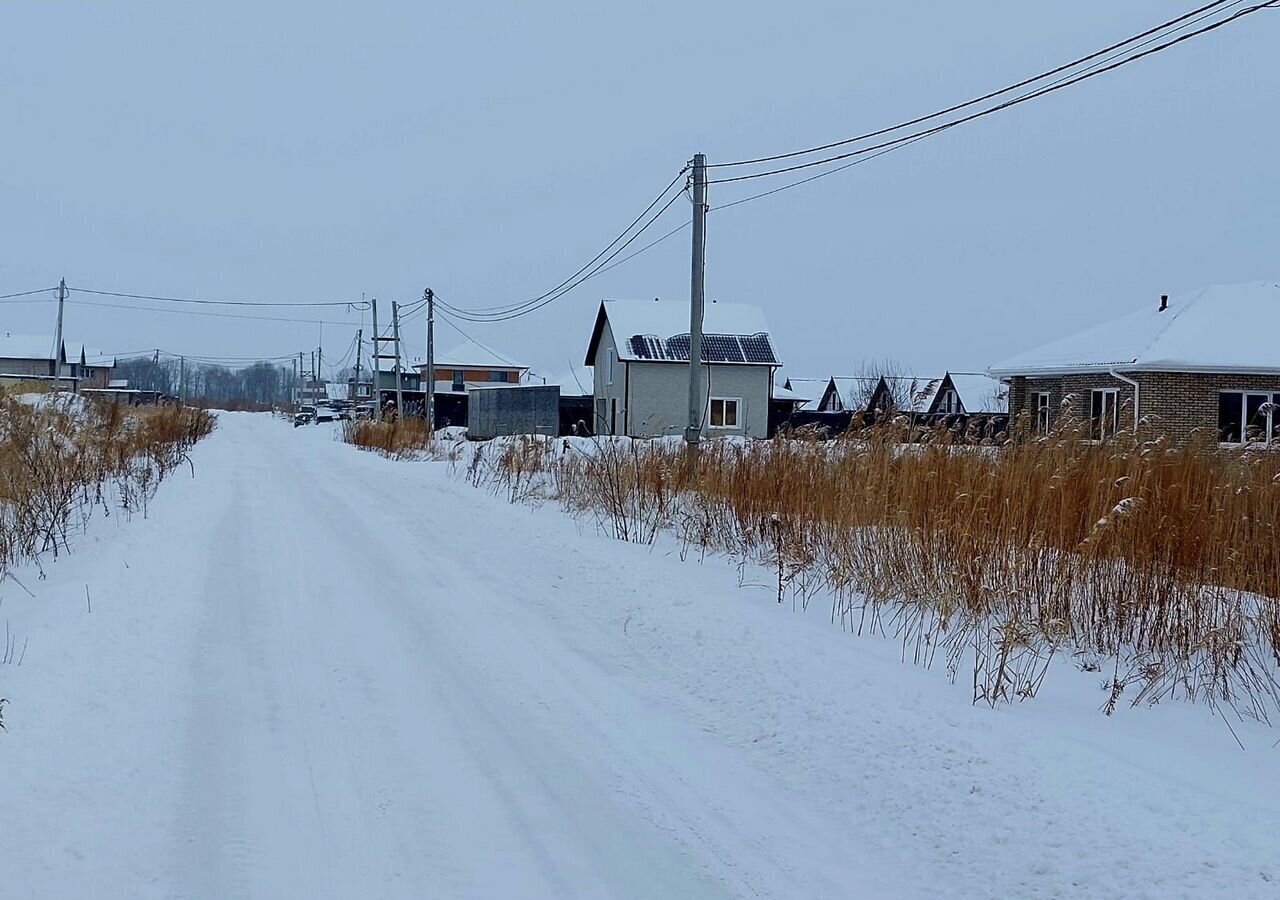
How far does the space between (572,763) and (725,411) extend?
39.0 m

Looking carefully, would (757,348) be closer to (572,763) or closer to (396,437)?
(396,437)

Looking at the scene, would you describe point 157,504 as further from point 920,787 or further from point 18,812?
point 920,787

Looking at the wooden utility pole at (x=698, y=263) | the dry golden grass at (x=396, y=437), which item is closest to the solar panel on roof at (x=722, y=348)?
the dry golden grass at (x=396, y=437)

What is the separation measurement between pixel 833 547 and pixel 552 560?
2.62m

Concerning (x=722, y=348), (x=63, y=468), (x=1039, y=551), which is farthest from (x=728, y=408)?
(x=1039, y=551)

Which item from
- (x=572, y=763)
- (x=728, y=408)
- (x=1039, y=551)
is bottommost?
(x=572, y=763)

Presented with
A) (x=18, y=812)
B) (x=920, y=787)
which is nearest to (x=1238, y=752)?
(x=920, y=787)

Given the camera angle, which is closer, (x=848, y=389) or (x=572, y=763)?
(x=572, y=763)

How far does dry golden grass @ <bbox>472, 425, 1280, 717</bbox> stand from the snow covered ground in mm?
423

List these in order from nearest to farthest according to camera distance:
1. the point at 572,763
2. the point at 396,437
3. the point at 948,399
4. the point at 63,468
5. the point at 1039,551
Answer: the point at 572,763, the point at 1039,551, the point at 63,468, the point at 396,437, the point at 948,399

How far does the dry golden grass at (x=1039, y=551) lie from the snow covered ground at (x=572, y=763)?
423 millimetres

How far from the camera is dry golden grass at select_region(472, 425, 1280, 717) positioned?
5.77 meters

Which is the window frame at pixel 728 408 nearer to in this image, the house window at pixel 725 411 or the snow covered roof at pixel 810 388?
the house window at pixel 725 411

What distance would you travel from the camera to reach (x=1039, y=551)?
7.03 metres
